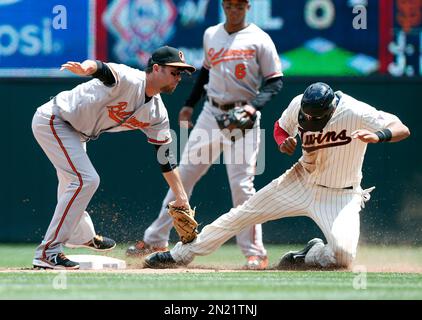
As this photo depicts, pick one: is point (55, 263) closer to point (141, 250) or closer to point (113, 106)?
point (113, 106)

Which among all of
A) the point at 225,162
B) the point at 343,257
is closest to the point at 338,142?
the point at 343,257

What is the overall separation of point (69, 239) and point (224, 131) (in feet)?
4.62

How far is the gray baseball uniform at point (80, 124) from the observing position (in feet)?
20.5

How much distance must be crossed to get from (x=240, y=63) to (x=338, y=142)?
1.32 m

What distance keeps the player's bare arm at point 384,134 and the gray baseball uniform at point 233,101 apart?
59.5 inches

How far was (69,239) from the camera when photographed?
671cm

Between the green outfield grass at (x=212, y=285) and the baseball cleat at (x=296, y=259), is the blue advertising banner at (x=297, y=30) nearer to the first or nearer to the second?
the baseball cleat at (x=296, y=259)

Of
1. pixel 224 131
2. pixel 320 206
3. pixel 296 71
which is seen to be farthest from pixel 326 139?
pixel 296 71

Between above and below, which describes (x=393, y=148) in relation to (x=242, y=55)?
below

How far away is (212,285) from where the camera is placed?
5.32m

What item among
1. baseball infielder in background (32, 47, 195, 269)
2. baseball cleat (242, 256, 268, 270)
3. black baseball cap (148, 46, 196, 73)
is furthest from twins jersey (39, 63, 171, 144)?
baseball cleat (242, 256, 268, 270)

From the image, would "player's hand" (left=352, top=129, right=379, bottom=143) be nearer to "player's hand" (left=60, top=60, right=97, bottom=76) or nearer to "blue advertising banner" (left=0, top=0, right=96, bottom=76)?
"player's hand" (left=60, top=60, right=97, bottom=76)
